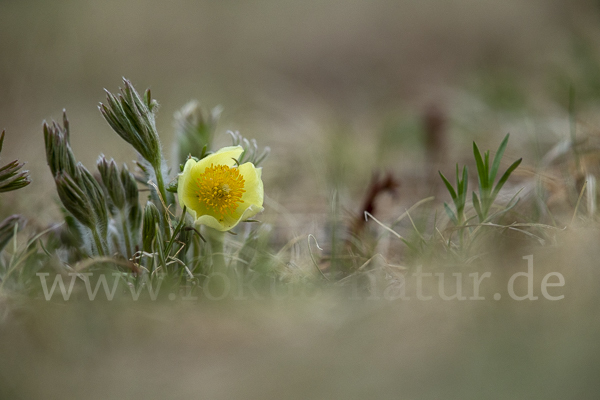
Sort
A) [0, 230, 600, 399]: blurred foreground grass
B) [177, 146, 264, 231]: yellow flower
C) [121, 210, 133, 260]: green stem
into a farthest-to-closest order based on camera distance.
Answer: [121, 210, 133, 260]: green stem → [177, 146, 264, 231]: yellow flower → [0, 230, 600, 399]: blurred foreground grass

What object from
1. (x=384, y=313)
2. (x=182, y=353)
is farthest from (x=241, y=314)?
(x=384, y=313)

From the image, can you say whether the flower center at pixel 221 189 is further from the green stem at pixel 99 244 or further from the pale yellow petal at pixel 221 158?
the green stem at pixel 99 244

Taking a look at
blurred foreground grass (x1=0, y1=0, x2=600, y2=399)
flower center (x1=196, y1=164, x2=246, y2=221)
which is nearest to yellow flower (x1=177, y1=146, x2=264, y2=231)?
flower center (x1=196, y1=164, x2=246, y2=221)

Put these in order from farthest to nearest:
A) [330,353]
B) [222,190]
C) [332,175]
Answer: [332,175] → [222,190] → [330,353]

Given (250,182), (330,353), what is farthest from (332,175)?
(330,353)

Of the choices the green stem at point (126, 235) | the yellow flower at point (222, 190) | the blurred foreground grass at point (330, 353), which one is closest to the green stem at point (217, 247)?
the yellow flower at point (222, 190)

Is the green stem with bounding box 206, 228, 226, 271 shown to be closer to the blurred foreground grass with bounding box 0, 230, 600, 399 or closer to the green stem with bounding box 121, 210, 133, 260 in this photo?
the green stem with bounding box 121, 210, 133, 260

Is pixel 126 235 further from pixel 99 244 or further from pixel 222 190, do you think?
pixel 222 190

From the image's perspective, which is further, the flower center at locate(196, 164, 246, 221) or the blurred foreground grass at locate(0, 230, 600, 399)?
the flower center at locate(196, 164, 246, 221)

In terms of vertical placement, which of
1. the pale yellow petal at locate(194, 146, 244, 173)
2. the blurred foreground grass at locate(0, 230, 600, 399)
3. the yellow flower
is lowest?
the blurred foreground grass at locate(0, 230, 600, 399)

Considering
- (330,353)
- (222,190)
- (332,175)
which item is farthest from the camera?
(332,175)
